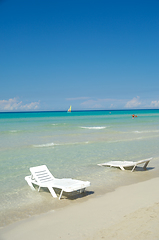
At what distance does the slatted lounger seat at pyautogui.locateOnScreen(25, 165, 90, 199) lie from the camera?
6984mm

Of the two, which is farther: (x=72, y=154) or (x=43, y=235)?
(x=72, y=154)

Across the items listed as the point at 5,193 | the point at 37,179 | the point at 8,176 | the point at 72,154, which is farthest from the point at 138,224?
the point at 72,154

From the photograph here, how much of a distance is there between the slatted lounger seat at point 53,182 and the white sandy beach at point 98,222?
0.54 metres

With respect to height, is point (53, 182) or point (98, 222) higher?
point (53, 182)

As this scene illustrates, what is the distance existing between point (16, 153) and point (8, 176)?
5.50m

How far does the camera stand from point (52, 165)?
11.9m

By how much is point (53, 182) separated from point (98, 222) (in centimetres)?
258

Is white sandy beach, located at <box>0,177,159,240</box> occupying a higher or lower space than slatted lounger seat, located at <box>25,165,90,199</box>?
lower

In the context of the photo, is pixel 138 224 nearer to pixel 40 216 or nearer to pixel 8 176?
pixel 40 216

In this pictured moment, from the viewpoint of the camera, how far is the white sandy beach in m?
5.00

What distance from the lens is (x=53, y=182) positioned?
7.71 meters

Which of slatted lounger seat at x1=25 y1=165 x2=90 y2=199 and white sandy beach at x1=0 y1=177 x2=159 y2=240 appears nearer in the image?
white sandy beach at x1=0 y1=177 x2=159 y2=240

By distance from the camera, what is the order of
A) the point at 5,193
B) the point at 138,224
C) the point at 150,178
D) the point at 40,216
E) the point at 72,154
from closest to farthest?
the point at 138,224 → the point at 40,216 → the point at 5,193 → the point at 150,178 → the point at 72,154

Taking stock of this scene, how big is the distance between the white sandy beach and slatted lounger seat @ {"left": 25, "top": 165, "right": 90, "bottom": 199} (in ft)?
1.77
